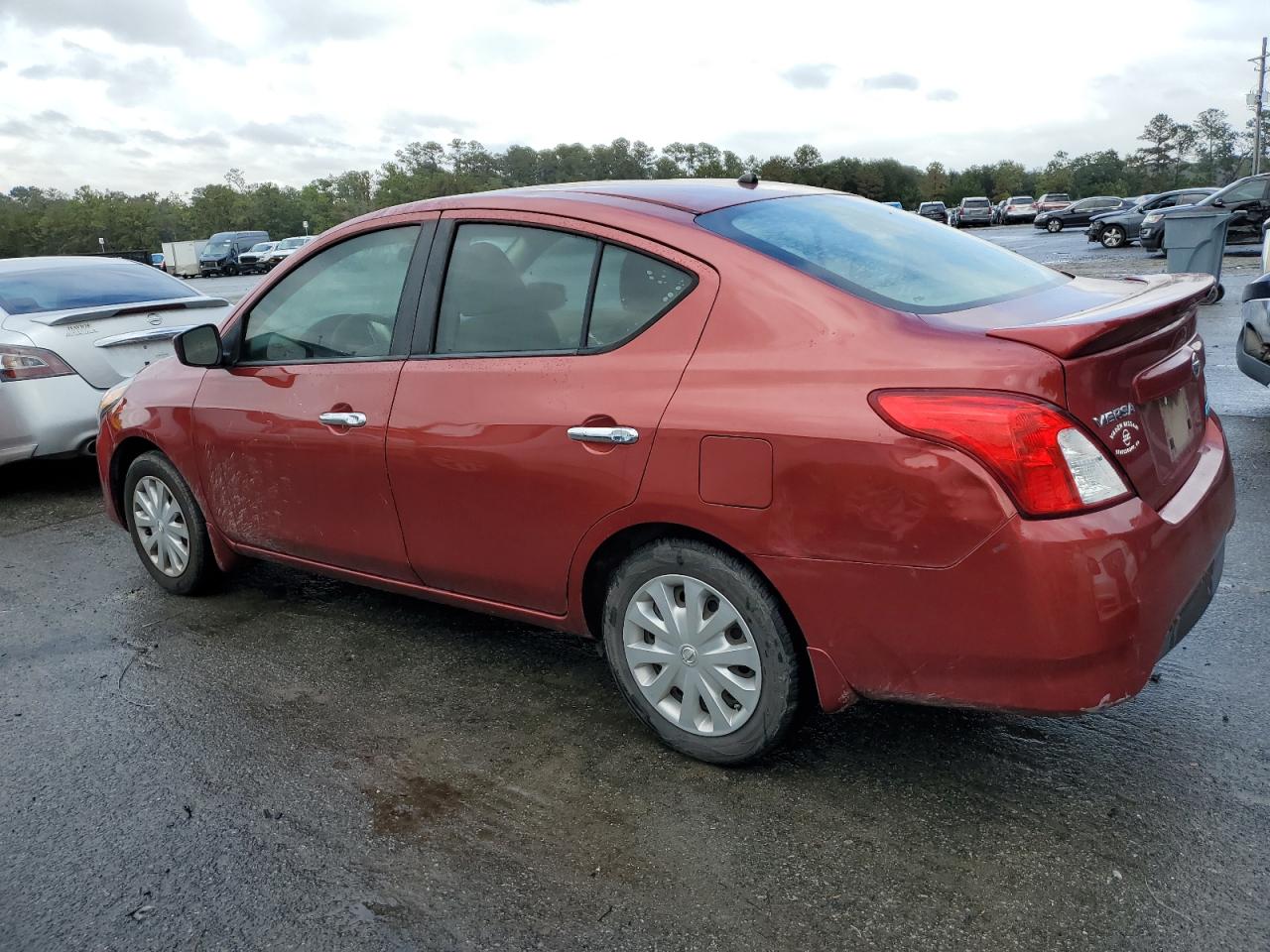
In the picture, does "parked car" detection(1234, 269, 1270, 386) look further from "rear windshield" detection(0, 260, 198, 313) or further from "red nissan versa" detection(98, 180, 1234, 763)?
"rear windshield" detection(0, 260, 198, 313)

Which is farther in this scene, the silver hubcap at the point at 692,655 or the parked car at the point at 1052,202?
the parked car at the point at 1052,202

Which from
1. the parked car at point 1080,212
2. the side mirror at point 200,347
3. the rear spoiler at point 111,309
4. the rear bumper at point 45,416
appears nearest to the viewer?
the side mirror at point 200,347

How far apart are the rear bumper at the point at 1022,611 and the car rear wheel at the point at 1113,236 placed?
95.6ft

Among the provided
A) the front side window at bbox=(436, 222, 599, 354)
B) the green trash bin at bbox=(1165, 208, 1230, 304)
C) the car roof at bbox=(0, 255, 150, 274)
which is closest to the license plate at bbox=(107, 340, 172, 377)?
the car roof at bbox=(0, 255, 150, 274)

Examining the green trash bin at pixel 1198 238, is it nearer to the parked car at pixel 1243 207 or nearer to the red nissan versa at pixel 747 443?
the red nissan versa at pixel 747 443

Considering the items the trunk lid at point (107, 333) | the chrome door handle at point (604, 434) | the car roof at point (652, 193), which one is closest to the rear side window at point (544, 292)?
the car roof at point (652, 193)

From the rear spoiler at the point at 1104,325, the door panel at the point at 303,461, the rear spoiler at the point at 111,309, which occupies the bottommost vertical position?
the door panel at the point at 303,461

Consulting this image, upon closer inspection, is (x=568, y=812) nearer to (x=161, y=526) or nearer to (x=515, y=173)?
(x=161, y=526)

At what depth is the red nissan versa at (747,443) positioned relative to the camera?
243cm

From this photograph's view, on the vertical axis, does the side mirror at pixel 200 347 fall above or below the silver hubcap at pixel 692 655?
above

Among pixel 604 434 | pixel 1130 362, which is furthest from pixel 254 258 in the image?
pixel 1130 362

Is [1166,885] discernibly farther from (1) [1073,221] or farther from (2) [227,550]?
(1) [1073,221]

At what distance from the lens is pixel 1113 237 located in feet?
94.9

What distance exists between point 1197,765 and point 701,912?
1.47 m
